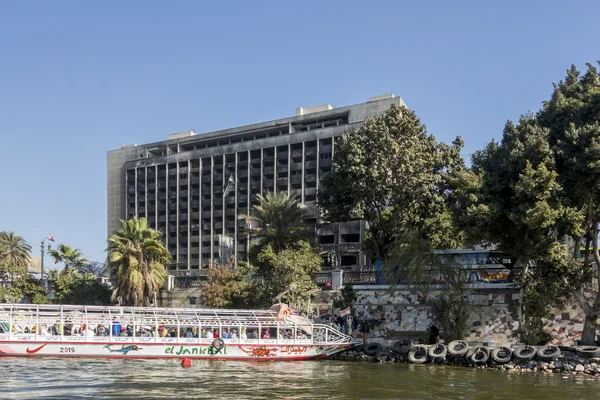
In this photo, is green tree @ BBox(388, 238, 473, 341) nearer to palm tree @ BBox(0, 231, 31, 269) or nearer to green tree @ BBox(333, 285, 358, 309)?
green tree @ BBox(333, 285, 358, 309)

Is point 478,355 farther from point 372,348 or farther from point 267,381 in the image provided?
point 267,381

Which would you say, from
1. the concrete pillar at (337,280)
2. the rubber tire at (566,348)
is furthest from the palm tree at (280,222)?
the rubber tire at (566,348)

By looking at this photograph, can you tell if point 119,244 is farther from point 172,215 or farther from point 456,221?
point 172,215

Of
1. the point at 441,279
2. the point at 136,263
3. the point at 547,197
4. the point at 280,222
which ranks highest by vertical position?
the point at 547,197

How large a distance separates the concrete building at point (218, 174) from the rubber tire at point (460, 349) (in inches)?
2339

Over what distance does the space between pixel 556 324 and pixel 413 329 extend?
8566 mm

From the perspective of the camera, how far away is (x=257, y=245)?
51.2 metres

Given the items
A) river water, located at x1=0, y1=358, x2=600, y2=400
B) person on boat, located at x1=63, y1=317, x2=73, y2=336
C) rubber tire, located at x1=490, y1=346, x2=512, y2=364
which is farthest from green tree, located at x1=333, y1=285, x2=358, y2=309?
person on boat, located at x1=63, y1=317, x2=73, y2=336

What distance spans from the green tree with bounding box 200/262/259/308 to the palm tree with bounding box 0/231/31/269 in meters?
28.1

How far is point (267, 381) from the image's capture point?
26.5 meters

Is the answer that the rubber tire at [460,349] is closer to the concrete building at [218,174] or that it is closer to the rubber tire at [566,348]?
the rubber tire at [566,348]

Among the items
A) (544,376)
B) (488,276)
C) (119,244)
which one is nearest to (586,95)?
(488,276)

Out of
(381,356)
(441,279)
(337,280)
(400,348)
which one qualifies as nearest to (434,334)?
(400,348)

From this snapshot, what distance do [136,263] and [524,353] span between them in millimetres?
28835
